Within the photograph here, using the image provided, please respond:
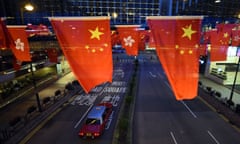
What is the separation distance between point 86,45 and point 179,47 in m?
2.89

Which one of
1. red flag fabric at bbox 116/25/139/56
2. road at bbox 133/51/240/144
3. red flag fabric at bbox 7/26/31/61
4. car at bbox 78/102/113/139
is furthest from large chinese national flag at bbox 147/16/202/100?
car at bbox 78/102/113/139

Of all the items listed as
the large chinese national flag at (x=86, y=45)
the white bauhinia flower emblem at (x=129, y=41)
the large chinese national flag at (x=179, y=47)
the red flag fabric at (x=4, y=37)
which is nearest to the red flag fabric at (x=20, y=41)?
the red flag fabric at (x=4, y=37)

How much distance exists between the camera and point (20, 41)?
33.9ft

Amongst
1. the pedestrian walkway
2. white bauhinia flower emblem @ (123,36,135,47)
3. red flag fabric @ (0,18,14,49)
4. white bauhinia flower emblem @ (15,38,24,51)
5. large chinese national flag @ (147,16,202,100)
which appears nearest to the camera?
large chinese national flag @ (147,16,202,100)

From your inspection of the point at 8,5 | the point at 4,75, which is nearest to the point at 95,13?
the point at 8,5

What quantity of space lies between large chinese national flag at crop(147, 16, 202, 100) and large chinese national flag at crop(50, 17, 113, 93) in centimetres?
154

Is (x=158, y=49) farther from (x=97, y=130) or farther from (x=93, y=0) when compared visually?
(x=93, y=0)

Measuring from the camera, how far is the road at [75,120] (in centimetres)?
1232

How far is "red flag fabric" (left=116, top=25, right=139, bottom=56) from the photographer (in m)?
10.1

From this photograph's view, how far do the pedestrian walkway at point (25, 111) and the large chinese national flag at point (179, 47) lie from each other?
41.7 feet

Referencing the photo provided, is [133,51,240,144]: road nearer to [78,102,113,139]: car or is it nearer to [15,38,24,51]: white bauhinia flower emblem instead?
[78,102,113,139]: car

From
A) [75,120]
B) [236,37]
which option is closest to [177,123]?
[75,120]

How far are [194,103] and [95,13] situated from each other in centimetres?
3999

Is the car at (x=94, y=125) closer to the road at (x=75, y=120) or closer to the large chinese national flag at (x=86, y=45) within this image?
the road at (x=75, y=120)
